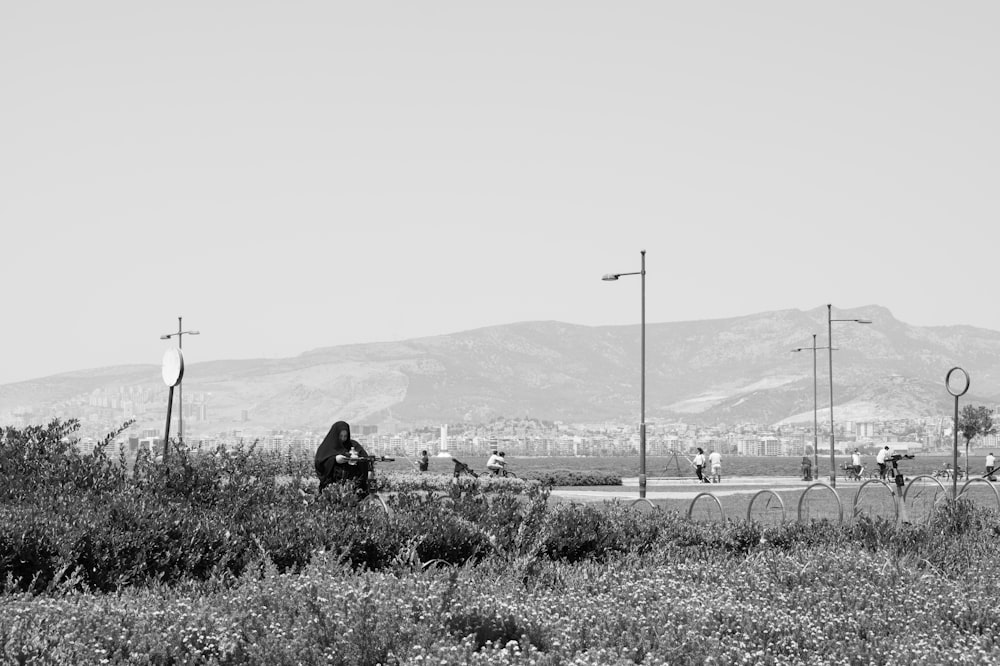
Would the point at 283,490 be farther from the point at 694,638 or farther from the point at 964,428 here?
the point at 964,428

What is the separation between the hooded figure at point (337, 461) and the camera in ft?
52.7

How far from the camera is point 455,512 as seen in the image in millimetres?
11719

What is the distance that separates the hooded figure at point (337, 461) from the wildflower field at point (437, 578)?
1.60 m

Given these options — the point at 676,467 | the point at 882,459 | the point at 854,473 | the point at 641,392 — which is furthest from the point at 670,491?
the point at 676,467

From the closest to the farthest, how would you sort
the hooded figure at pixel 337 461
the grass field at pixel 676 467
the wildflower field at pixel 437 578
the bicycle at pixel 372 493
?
the wildflower field at pixel 437 578, the bicycle at pixel 372 493, the hooded figure at pixel 337 461, the grass field at pixel 676 467

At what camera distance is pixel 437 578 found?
855cm

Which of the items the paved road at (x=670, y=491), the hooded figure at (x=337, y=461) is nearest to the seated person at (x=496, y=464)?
the paved road at (x=670, y=491)

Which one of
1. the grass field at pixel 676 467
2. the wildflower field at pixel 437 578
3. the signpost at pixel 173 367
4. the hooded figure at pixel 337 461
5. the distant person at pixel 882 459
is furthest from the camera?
the grass field at pixel 676 467

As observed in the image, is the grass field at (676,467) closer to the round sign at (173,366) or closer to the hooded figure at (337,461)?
the round sign at (173,366)

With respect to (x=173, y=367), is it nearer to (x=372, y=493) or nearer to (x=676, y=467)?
(x=372, y=493)

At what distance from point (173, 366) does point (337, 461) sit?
571 cm

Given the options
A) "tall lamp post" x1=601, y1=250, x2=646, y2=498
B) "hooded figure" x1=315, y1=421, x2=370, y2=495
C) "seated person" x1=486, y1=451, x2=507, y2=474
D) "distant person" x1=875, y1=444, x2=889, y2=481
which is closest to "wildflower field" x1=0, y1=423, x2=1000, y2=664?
"hooded figure" x1=315, y1=421, x2=370, y2=495

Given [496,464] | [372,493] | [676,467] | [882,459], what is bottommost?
[676,467]

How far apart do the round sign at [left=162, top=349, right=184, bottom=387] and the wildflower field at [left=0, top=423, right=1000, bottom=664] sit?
19.3 feet
